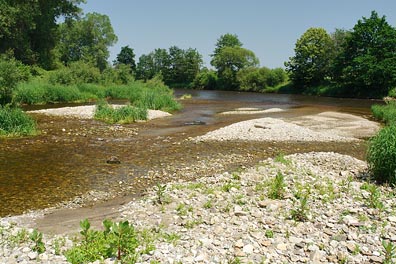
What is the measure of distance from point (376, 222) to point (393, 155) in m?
3.90

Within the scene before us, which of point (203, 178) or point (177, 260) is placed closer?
point (177, 260)

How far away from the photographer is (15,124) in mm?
21812

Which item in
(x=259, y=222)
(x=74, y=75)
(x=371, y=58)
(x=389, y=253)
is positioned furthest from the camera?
(x=371, y=58)

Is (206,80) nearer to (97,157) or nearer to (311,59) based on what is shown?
(311,59)

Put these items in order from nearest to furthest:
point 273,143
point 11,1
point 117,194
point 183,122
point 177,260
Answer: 1. point 177,260
2. point 117,194
3. point 273,143
4. point 183,122
5. point 11,1

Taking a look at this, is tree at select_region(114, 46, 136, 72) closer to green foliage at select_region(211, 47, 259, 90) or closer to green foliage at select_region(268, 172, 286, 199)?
green foliage at select_region(211, 47, 259, 90)

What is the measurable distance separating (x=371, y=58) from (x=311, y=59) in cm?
2761

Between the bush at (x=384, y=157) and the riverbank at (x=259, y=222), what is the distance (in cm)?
62

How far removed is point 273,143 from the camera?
68.1 feet

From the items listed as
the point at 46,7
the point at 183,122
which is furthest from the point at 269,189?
the point at 46,7

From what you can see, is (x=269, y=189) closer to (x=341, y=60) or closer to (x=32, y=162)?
(x=32, y=162)

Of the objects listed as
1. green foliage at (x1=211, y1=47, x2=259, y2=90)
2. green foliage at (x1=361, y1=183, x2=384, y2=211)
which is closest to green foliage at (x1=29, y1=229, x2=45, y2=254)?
green foliage at (x1=361, y1=183, x2=384, y2=211)

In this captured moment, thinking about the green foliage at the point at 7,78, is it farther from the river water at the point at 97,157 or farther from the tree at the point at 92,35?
the tree at the point at 92,35

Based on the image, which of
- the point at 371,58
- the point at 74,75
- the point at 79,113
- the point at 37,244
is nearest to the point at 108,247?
the point at 37,244
